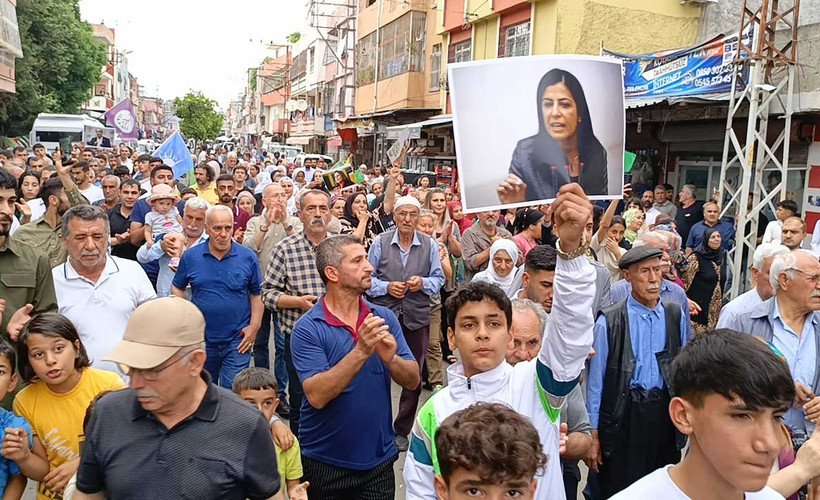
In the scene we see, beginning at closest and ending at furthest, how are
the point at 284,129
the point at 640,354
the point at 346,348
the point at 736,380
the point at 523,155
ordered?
the point at 736,380 → the point at 523,155 → the point at 346,348 → the point at 640,354 → the point at 284,129

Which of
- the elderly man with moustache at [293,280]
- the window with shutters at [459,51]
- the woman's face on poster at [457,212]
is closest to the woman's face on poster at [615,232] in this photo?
the woman's face on poster at [457,212]

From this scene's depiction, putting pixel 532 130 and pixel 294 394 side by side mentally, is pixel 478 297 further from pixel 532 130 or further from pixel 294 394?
pixel 294 394

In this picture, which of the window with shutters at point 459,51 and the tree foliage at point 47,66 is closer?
the window with shutters at point 459,51

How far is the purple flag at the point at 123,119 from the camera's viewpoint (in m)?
19.9

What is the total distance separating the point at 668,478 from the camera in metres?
1.96

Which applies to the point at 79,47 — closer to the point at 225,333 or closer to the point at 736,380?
the point at 225,333

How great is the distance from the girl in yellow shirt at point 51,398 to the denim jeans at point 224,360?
6.96 ft

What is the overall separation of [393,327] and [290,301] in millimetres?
1835

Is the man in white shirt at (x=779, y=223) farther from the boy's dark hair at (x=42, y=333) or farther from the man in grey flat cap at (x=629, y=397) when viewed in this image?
the boy's dark hair at (x=42, y=333)

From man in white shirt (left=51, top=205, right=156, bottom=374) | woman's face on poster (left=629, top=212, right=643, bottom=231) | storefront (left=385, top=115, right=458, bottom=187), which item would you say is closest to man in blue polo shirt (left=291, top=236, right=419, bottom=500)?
man in white shirt (left=51, top=205, right=156, bottom=374)

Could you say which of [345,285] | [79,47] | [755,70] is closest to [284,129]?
[79,47]

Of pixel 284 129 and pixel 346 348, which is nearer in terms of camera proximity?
pixel 346 348

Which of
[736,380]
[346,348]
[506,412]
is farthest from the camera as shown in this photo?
[346,348]

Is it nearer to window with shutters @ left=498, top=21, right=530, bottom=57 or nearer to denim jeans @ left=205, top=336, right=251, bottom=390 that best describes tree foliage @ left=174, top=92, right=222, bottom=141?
window with shutters @ left=498, top=21, right=530, bottom=57
